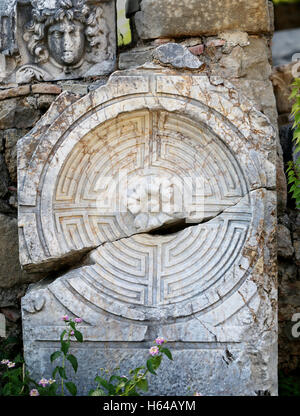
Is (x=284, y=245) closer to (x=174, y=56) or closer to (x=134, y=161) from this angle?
(x=134, y=161)

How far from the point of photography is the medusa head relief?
427cm

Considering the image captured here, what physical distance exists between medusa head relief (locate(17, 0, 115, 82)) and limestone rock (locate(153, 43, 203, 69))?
661 millimetres

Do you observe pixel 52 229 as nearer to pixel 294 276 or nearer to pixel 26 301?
pixel 26 301

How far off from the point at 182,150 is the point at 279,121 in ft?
4.46

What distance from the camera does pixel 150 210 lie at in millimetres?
3779

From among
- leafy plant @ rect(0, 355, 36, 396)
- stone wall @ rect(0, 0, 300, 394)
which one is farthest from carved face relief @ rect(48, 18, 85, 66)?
leafy plant @ rect(0, 355, 36, 396)

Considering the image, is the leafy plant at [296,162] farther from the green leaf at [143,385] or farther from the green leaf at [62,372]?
the green leaf at [62,372]

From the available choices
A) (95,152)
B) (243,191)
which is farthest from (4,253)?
(243,191)

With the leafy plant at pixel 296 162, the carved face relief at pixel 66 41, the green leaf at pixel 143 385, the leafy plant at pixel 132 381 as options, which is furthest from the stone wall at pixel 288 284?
the carved face relief at pixel 66 41

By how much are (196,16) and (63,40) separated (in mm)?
876

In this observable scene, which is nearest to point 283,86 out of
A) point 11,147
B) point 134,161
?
point 134,161

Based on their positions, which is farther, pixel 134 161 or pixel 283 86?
pixel 283 86

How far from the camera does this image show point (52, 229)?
3619 mm

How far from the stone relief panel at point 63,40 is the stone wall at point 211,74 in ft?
0.24
